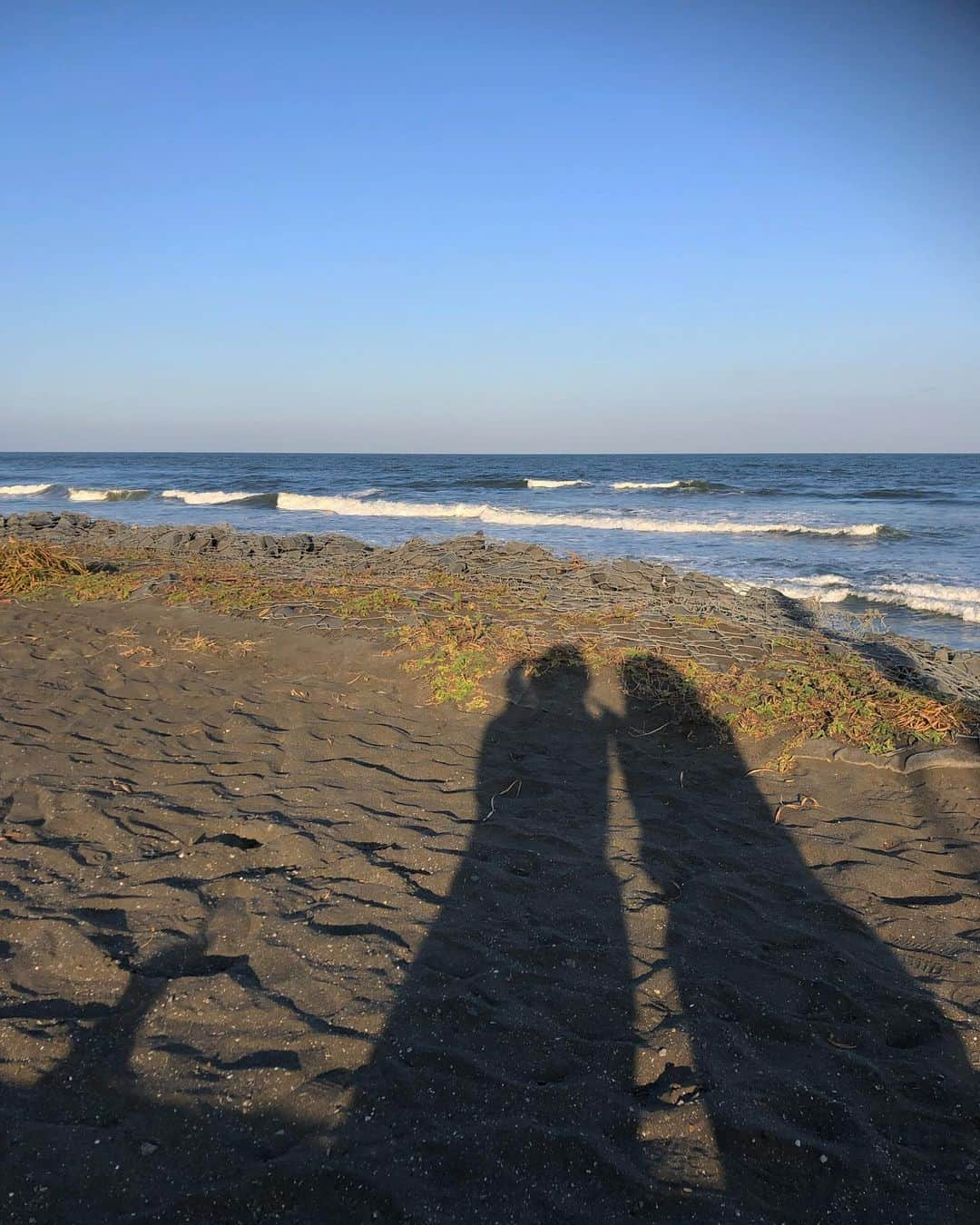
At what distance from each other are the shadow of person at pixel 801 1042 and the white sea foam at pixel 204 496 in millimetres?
27578

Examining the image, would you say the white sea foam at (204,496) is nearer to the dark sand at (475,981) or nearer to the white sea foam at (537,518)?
the white sea foam at (537,518)

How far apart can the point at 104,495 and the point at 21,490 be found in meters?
5.68

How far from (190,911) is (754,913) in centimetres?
228

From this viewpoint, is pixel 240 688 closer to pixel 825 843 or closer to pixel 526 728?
pixel 526 728

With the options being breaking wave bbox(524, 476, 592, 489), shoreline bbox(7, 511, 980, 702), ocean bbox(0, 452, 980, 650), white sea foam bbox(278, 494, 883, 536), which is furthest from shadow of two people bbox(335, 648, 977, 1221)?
breaking wave bbox(524, 476, 592, 489)

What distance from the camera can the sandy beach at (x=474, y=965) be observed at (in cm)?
190

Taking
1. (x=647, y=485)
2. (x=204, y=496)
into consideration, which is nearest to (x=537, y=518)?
(x=647, y=485)

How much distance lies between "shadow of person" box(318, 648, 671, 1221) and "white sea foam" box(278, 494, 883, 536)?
17.0 m

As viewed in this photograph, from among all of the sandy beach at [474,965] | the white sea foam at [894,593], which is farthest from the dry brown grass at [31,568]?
the white sea foam at [894,593]

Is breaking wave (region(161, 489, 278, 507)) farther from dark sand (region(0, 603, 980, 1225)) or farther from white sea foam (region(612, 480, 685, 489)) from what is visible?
dark sand (region(0, 603, 980, 1225))

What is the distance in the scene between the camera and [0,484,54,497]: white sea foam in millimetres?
32975

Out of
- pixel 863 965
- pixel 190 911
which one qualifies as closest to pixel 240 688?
pixel 190 911

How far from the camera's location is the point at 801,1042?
7.86 feet

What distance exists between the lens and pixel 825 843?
359 cm
